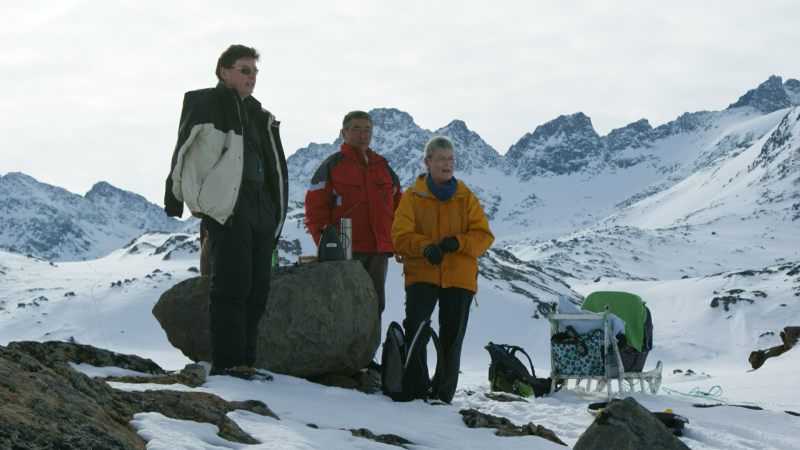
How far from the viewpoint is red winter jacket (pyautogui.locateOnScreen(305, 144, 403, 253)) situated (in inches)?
248

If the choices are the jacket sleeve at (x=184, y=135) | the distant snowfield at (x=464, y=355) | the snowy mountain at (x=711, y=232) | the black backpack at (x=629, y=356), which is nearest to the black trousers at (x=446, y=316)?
the distant snowfield at (x=464, y=355)

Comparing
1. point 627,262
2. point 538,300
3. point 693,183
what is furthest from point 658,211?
point 538,300

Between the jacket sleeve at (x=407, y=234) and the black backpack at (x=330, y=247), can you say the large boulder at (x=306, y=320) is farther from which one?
the jacket sleeve at (x=407, y=234)

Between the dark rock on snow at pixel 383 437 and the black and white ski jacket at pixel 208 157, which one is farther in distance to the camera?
the black and white ski jacket at pixel 208 157

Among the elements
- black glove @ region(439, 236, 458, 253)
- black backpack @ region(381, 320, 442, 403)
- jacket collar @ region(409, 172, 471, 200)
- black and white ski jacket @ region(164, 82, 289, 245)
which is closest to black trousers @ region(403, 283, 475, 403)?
black backpack @ region(381, 320, 442, 403)

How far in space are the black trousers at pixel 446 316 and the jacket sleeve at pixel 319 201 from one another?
1249mm

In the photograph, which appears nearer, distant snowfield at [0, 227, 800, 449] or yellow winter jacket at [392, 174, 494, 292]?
distant snowfield at [0, 227, 800, 449]

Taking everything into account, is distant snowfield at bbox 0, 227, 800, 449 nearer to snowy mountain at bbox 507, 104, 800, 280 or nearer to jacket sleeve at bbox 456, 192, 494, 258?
jacket sleeve at bbox 456, 192, 494, 258

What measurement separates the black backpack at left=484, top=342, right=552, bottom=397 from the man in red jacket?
6.51ft

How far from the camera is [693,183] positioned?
151 metres

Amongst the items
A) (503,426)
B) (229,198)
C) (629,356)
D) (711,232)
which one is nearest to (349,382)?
(503,426)

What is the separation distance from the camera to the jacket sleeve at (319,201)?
6.32m

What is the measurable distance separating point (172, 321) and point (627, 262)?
85.0 m

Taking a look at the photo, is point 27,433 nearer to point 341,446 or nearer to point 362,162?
point 341,446
